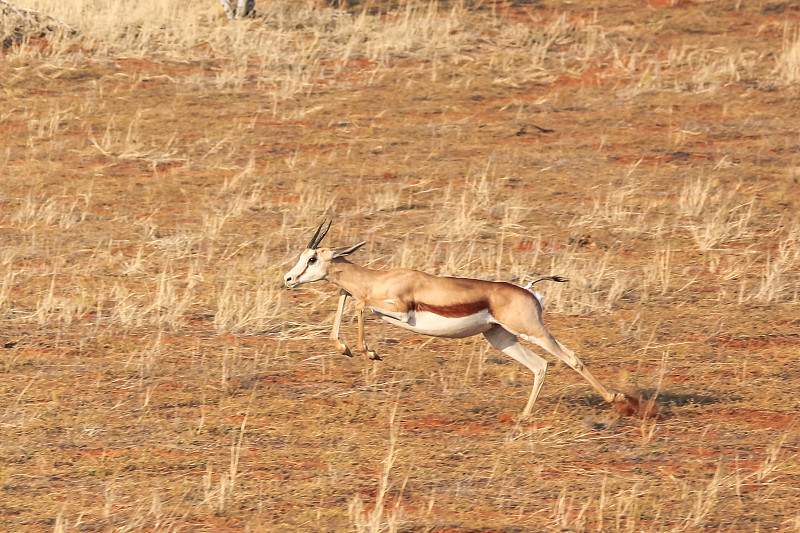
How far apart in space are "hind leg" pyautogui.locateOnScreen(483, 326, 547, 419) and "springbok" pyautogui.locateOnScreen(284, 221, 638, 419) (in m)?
0.15

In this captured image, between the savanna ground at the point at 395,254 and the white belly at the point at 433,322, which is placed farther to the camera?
the white belly at the point at 433,322

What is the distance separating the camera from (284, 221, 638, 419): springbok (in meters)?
7.21

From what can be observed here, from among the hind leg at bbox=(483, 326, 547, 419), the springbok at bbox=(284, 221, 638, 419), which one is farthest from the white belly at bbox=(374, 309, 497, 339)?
the hind leg at bbox=(483, 326, 547, 419)

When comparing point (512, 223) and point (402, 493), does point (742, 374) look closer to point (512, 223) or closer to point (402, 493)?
point (402, 493)

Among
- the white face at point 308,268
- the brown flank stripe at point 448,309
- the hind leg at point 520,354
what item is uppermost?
the white face at point 308,268

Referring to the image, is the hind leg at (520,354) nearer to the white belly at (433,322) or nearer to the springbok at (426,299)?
the springbok at (426,299)

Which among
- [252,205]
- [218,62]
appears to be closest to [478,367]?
[252,205]

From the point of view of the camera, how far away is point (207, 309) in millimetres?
10500

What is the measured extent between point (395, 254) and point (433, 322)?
494 centimetres

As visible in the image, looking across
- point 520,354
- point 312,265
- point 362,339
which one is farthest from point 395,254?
point 362,339

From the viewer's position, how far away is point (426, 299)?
284 inches

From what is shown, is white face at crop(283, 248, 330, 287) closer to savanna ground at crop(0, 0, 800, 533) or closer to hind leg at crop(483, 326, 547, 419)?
savanna ground at crop(0, 0, 800, 533)

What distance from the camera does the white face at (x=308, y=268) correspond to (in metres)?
7.25

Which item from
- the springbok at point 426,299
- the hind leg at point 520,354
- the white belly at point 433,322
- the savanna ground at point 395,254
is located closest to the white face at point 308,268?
the springbok at point 426,299
